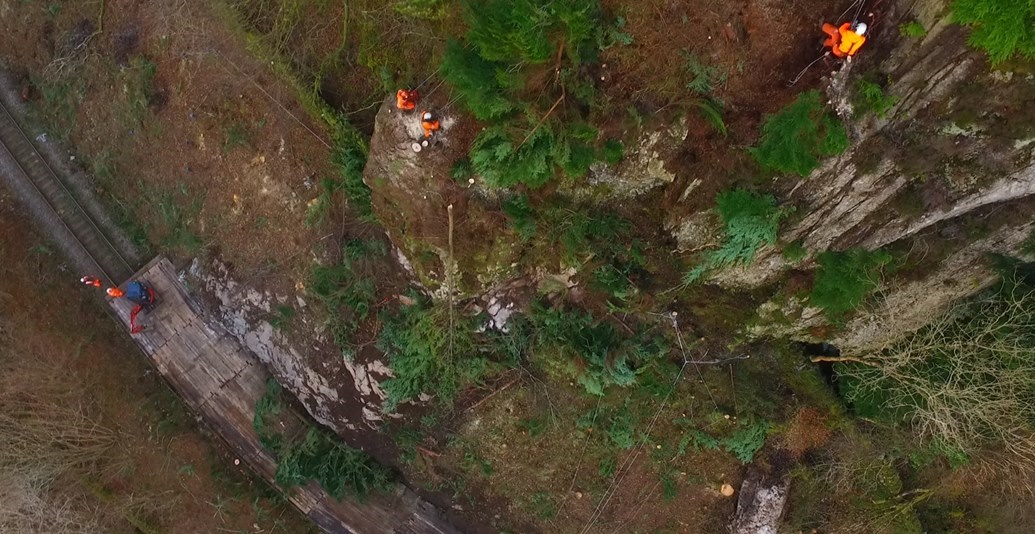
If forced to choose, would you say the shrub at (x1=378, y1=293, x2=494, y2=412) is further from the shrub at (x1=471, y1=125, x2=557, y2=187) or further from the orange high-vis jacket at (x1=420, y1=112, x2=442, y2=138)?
the orange high-vis jacket at (x1=420, y1=112, x2=442, y2=138)

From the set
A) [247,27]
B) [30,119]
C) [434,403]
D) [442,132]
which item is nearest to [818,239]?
[442,132]

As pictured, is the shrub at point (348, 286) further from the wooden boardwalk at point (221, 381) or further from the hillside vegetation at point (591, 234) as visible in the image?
the wooden boardwalk at point (221, 381)

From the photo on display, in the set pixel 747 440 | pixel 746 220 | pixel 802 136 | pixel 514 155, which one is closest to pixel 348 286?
pixel 514 155

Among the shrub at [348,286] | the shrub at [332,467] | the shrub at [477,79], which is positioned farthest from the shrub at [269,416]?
the shrub at [477,79]

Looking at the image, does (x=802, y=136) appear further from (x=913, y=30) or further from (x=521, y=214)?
(x=521, y=214)

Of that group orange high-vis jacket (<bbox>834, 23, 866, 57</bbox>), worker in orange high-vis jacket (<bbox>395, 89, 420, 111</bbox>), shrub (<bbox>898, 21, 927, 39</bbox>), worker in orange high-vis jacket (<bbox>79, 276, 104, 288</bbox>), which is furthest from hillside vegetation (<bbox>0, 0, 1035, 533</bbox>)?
worker in orange high-vis jacket (<bbox>79, 276, 104, 288</bbox>)

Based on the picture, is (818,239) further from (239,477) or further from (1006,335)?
(239,477)

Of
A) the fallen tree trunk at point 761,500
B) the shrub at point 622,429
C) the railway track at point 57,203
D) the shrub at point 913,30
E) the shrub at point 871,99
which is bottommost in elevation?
the fallen tree trunk at point 761,500
